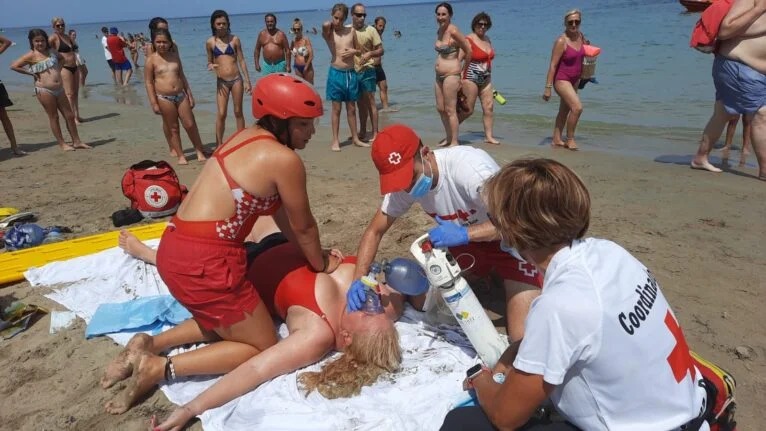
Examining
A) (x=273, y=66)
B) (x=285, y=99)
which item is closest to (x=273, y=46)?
(x=273, y=66)

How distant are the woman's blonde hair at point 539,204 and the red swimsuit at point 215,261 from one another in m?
1.48

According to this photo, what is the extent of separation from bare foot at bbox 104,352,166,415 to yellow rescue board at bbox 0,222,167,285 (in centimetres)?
185

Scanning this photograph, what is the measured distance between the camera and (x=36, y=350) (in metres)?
3.17

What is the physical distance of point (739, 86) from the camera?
5.09 metres

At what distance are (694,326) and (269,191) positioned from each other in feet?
8.22

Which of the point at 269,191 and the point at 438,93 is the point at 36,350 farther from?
the point at 438,93

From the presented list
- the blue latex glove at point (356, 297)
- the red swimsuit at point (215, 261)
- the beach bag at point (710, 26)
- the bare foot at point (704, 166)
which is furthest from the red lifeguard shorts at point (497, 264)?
the bare foot at point (704, 166)

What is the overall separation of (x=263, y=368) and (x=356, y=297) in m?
0.60

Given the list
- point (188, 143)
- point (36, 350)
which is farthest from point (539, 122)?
point (36, 350)

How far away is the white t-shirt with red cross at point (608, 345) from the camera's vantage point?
1550 mm

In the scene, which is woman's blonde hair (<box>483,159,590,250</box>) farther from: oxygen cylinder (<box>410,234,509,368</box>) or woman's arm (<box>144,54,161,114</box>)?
woman's arm (<box>144,54,161,114</box>)

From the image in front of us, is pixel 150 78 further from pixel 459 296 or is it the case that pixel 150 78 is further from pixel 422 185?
pixel 459 296

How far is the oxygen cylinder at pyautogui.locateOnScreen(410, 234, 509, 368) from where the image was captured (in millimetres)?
2529

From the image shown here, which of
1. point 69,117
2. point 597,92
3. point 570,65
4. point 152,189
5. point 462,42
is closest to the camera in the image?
point 152,189
